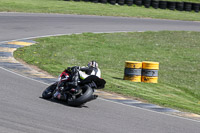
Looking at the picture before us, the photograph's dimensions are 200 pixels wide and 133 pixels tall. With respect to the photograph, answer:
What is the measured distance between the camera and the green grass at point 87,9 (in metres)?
29.5

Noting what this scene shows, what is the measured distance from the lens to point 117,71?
53.9 feet

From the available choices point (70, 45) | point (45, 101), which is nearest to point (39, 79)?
point (45, 101)

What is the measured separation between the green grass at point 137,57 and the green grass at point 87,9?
6709mm

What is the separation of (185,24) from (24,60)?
17.6m

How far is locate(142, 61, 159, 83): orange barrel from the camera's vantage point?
14789 millimetres

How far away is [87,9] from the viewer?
3155 centimetres

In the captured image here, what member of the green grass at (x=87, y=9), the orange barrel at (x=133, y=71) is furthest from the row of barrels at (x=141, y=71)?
the green grass at (x=87, y=9)

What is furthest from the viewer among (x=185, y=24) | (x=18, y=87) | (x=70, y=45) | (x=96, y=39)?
(x=185, y=24)

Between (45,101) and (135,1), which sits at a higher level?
(135,1)

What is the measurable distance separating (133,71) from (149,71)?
0.59 metres

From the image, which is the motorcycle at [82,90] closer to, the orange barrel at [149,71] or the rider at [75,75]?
the rider at [75,75]

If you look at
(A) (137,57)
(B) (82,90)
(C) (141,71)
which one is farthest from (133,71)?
(B) (82,90)

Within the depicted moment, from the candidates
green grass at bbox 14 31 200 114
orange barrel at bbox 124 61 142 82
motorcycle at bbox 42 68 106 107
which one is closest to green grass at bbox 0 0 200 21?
green grass at bbox 14 31 200 114

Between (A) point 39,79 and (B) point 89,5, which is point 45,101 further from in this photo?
(B) point 89,5
